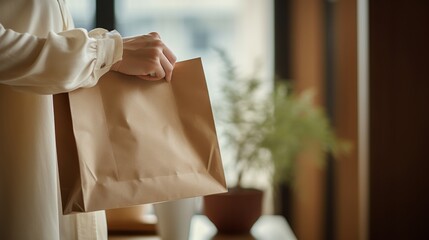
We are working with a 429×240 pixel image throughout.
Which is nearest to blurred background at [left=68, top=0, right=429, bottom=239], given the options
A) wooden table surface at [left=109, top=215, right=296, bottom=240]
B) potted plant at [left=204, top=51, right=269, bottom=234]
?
potted plant at [left=204, top=51, right=269, bottom=234]

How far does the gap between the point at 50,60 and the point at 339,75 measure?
5.66 feet

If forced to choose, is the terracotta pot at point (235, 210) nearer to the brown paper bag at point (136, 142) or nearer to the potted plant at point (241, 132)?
the potted plant at point (241, 132)

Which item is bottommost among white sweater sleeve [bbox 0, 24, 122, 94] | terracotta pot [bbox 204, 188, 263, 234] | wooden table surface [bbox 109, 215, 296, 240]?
wooden table surface [bbox 109, 215, 296, 240]

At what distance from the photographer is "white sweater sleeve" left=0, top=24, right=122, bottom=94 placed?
1.95 feet

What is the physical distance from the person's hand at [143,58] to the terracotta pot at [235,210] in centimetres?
67

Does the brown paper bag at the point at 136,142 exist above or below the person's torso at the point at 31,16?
below

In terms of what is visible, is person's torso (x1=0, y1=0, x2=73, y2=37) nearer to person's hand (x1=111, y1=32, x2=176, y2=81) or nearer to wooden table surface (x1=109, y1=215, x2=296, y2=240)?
person's hand (x1=111, y1=32, x2=176, y2=81)

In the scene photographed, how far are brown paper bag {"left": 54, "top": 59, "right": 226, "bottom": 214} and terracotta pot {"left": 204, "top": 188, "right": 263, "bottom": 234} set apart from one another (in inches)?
23.9

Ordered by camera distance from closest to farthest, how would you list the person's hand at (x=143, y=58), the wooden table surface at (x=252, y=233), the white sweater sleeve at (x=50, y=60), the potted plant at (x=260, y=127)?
the white sweater sleeve at (x=50, y=60) < the person's hand at (x=143, y=58) < the wooden table surface at (x=252, y=233) < the potted plant at (x=260, y=127)

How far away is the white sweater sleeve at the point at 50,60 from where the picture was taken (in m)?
0.60

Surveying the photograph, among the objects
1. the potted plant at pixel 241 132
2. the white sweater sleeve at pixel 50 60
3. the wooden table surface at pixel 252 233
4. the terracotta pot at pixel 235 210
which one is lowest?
the wooden table surface at pixel 252 233

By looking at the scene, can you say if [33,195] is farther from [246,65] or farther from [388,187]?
[246,65]

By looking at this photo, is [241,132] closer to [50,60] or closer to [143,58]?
[143,58]

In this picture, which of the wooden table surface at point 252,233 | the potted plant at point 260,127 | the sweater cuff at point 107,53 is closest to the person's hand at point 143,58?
the sweater cuff at point 107,53
